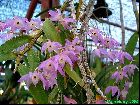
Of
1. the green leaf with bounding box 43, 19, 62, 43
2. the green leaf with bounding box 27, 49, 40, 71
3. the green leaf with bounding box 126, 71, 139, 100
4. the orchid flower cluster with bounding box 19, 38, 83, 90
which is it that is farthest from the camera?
the green leaf with bounding box 126, 71, 139, 100

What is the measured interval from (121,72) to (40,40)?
35 cm

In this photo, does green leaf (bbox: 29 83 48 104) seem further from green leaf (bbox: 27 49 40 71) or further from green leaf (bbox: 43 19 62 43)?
green leaf (bbox: 43 19 62 43)

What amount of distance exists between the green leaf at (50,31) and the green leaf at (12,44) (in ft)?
0.23

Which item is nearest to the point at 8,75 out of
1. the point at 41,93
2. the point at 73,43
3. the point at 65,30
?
the point at 41,93

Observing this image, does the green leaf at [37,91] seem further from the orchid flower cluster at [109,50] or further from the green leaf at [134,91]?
the green leaf at [134,91]

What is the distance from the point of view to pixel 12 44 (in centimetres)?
100

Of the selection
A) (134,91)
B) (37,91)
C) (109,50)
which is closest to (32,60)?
(37,91)

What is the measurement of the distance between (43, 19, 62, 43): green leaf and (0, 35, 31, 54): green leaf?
0.23 feet

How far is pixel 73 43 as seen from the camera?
2.83 ft

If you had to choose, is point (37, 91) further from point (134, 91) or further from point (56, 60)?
point (134, 91)

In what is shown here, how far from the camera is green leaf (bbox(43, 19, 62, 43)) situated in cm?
93

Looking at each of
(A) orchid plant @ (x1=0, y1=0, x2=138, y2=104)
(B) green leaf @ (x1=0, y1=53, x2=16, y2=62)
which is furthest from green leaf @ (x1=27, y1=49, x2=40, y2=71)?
(B) green leaf @ (x1=0, y1=53, x2=16, y2=62)

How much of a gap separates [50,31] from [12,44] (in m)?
0.13

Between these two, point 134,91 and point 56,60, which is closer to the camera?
point 56,60
